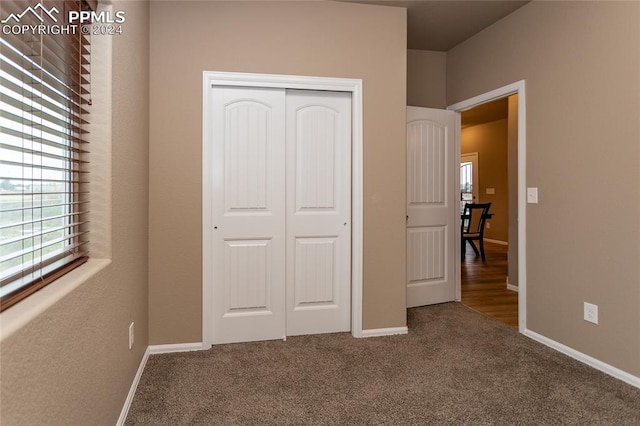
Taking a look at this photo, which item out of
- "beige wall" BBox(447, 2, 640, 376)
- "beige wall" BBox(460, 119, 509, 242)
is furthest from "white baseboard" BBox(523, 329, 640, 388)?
"beige wall" BBox(460, 119, 509, 242)

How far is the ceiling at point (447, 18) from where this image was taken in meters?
3.13

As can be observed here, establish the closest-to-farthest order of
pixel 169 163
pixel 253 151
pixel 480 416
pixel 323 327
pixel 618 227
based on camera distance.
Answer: pixel 480 416 < pixel 618 227 < pixel 169 163 < pixel 253 151 < pixel 323 327

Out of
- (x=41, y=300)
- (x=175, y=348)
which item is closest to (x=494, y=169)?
(x=175, y=348)

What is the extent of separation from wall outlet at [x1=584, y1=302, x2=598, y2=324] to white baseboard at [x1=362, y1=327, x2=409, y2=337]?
1219 mm

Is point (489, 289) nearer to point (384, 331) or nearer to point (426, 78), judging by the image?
point (384, 331)

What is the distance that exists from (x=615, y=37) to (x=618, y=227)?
1.15 m

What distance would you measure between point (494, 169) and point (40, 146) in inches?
337

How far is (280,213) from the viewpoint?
3.03m

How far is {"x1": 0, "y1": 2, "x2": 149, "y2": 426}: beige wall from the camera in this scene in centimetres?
98

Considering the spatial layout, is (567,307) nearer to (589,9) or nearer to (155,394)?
(589,9)

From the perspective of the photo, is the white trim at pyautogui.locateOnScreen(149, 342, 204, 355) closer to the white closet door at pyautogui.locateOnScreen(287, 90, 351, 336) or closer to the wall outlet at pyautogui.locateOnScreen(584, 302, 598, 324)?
the white closet door at pyautogui.locateOnScreen(287, 90, 351, 336)

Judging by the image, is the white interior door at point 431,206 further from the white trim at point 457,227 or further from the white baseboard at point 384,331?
the white baseboard at point 384,331

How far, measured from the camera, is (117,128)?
1.85 metres

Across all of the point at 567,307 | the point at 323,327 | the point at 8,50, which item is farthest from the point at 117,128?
the point at 567,307
